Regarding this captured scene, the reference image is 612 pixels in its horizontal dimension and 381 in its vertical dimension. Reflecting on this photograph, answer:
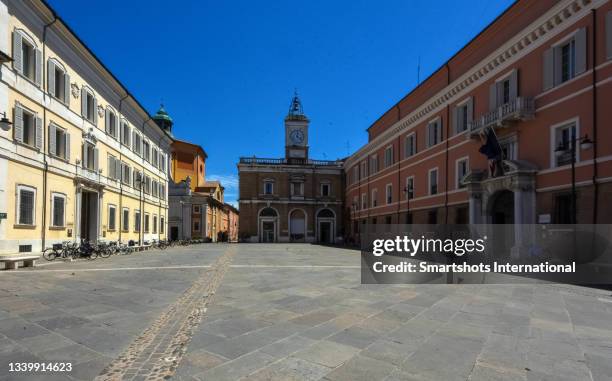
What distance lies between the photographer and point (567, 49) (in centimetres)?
1669

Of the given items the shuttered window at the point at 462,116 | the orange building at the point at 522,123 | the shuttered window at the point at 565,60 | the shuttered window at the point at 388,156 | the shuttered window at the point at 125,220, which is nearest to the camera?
the orange building at the point at 522,123

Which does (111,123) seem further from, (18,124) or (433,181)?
(433,181)

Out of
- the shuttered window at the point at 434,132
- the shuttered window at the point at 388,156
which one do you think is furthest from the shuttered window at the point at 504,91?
the shuttered window at the point at 388,156

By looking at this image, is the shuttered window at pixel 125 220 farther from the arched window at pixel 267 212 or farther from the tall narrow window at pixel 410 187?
the arched window at pixel 267 212

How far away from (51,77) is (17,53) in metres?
2.85

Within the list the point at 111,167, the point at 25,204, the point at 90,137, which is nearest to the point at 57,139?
the point at 90,137

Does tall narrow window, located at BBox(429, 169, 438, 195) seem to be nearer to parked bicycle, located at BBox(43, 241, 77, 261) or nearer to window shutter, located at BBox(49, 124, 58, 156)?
parked bicycle, located at BBox(43, 241, 77, 261)

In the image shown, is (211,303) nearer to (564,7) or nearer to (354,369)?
(354,369)

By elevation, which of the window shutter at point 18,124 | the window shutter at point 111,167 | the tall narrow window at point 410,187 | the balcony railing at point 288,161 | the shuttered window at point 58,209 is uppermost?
the balcony railing at point 288,161

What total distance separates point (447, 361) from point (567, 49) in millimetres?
17694

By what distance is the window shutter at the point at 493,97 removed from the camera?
68.7ft

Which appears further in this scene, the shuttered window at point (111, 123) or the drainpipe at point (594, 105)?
the shuttered window at point (111, 123)

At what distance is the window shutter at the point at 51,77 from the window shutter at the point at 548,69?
947 inches

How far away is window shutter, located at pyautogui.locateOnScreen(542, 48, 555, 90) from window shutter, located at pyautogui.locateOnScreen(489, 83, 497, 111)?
336 centimetres
